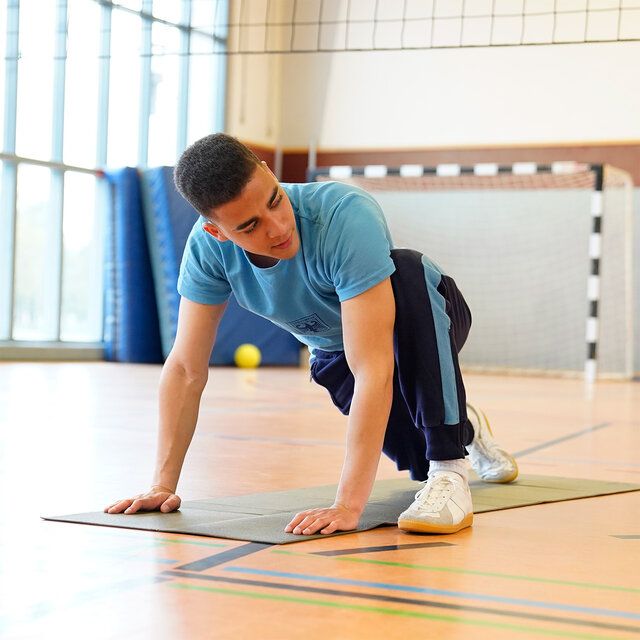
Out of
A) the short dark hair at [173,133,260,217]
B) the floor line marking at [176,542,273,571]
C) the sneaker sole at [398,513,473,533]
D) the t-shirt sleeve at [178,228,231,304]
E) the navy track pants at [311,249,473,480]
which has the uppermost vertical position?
the short dark hair at [173,133,260,217]

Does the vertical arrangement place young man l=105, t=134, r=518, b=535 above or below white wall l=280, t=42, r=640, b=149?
below

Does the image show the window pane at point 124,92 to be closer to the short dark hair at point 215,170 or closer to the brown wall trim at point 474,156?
the brown wall trim at point 474,156

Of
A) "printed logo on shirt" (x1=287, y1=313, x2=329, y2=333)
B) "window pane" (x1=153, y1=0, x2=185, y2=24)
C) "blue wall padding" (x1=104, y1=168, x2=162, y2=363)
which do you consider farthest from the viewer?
"window pane" (x1=153, y1=0, x2=185, y2=24)

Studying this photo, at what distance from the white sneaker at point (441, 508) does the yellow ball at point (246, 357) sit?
857 cm

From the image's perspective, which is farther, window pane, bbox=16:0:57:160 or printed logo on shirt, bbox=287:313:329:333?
window pane, bbox=16:0:57:160

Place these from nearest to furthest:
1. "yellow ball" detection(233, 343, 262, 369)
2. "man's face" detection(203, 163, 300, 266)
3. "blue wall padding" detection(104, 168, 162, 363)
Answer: "man's face" detection(203, 163, 300, 266) < "blue wall padding" detection(104, 168, 162, 363) < "yellow ball" detection(233, 343, 262, 369)

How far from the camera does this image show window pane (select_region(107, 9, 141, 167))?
1104cm

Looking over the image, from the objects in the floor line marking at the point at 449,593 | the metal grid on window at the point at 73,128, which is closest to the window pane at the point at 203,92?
the metal grid on window at the point at 73,128

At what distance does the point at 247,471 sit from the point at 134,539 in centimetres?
118

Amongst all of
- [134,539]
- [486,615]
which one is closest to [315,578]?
[486,615]

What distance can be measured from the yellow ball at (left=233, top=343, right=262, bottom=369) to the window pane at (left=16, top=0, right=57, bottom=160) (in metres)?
2.61

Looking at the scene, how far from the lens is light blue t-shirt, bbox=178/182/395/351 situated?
2195 millimetres

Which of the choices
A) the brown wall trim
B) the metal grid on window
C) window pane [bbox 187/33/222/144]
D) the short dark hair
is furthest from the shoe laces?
window pane [bbox 187/33/222/144]

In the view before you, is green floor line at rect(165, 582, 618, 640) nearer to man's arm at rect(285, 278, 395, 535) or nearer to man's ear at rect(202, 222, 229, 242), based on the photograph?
man's arm at rect(285, 278, 395, 535)
